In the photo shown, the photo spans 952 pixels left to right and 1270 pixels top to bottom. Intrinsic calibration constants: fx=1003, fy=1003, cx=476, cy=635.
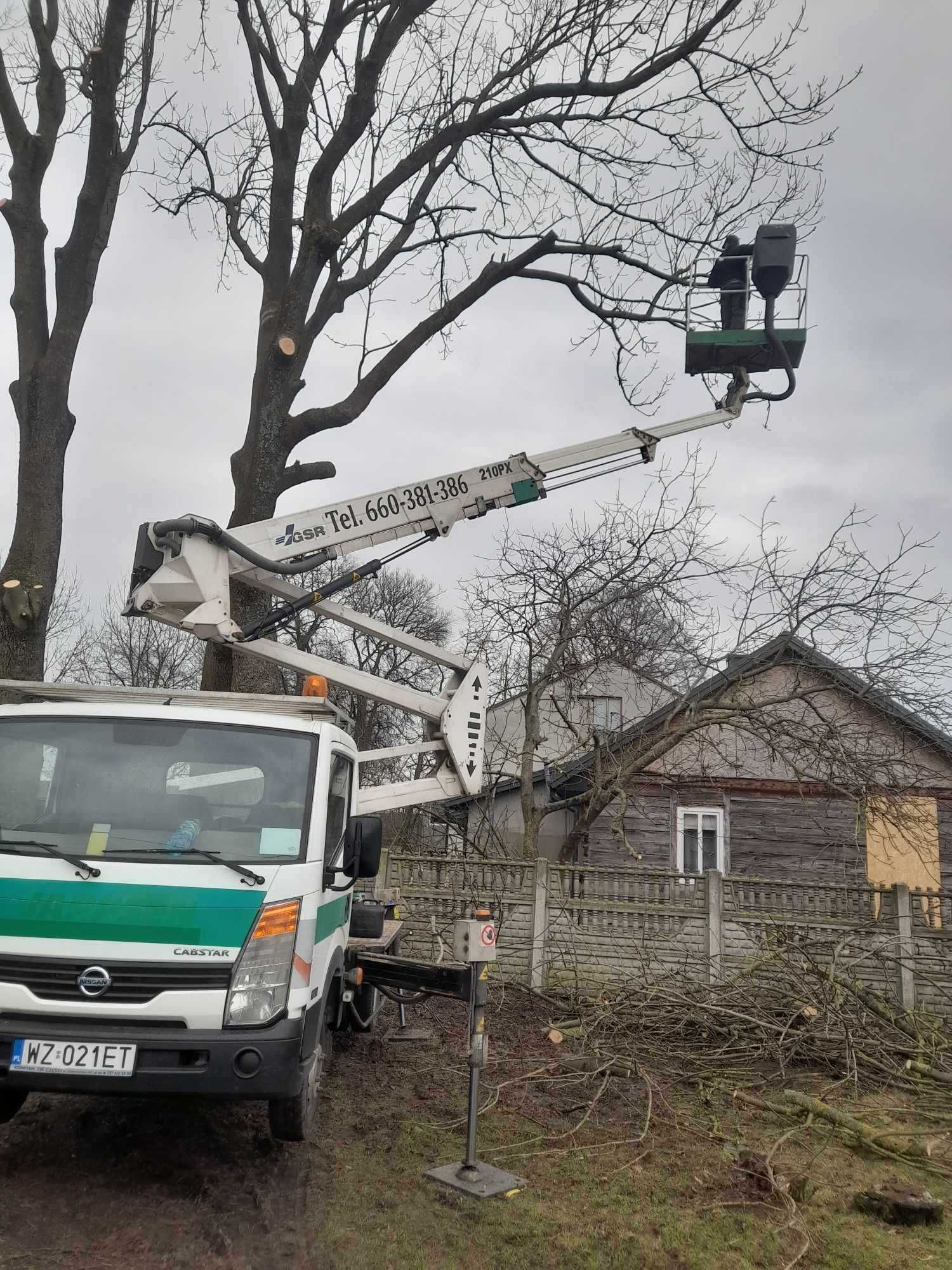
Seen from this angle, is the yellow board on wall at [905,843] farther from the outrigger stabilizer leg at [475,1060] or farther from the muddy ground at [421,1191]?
the outrigger stabilizer leg at [475,1060]

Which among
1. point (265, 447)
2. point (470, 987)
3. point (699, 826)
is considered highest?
point (265, 447)

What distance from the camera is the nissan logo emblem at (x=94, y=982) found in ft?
14.6

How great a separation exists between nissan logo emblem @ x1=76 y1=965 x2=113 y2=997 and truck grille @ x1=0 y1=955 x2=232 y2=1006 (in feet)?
0.04

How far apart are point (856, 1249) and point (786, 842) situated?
610 inches

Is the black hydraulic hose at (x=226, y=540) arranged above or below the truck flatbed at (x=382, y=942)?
above

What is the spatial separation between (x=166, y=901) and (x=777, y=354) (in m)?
8.03

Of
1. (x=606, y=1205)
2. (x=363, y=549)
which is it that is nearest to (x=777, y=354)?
(x=363, y=549)

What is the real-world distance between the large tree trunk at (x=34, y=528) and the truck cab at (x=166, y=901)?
503 centimetres

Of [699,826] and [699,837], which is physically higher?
[699,826]

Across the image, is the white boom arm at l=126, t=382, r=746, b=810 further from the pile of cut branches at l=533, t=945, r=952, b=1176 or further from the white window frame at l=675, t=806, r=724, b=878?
the white window frame at l=675, t=806, r=724, b=878

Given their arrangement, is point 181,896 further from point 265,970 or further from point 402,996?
point 402,996

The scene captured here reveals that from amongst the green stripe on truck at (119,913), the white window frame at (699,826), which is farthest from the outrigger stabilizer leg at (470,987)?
the white window frame at (699,826)

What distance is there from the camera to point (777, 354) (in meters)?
9.95

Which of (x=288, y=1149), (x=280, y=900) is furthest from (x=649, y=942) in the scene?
(x=280, y=900)
